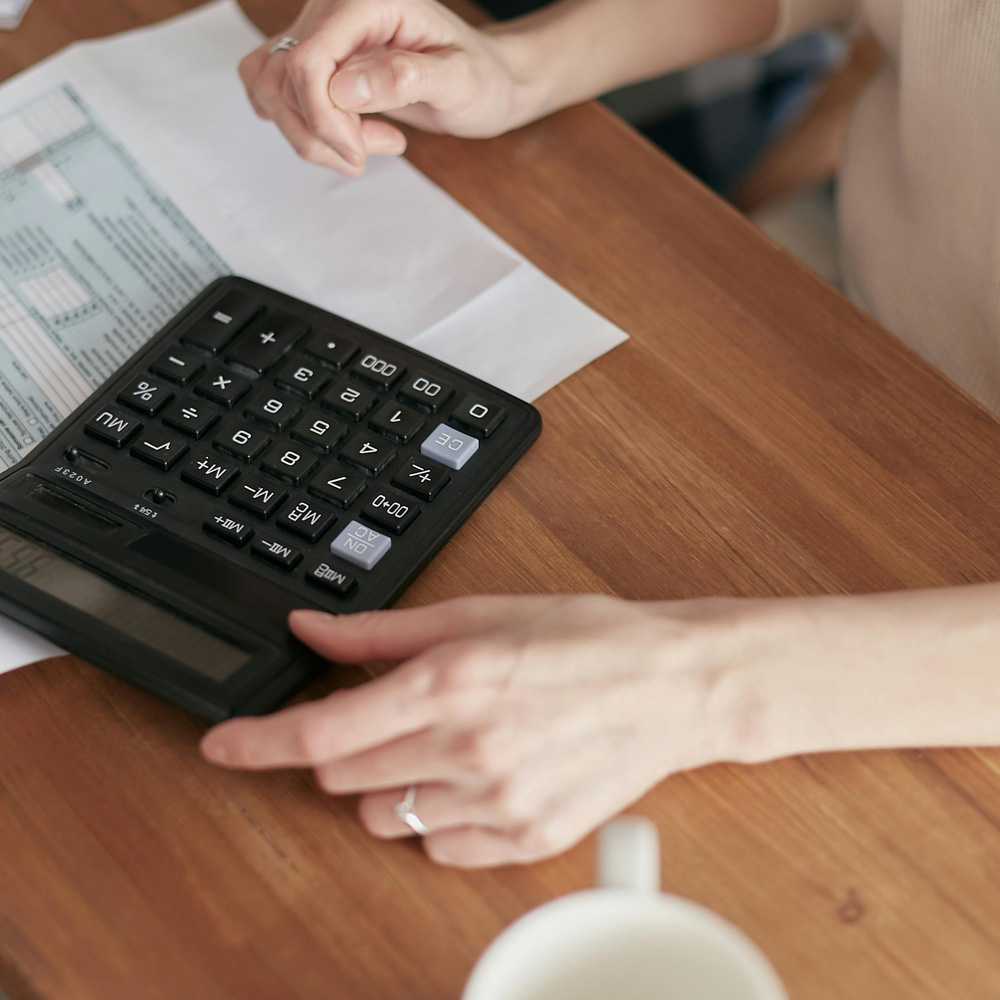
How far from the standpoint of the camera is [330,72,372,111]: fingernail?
A: 0.58 meters

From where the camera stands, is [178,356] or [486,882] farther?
[178,356]

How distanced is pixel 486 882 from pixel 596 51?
0.55 metres

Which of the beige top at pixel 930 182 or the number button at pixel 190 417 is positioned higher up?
the number button at pixel 190 417

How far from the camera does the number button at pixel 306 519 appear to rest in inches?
17.9

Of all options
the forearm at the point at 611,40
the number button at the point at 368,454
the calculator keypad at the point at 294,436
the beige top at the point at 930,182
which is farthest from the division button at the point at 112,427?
the beige top at the point at 930,182

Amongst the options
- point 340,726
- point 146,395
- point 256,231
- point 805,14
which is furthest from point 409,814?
point 805,14

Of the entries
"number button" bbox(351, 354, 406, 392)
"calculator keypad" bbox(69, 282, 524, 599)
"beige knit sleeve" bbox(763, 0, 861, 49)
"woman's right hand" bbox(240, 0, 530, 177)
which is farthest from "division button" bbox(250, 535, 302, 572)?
"beige knit sleeve" bbox(763, 0, 861, 49)

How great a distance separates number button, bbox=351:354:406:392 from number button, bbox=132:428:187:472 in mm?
94

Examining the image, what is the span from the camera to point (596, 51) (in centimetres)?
70

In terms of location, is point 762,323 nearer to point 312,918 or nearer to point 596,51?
point 596,51

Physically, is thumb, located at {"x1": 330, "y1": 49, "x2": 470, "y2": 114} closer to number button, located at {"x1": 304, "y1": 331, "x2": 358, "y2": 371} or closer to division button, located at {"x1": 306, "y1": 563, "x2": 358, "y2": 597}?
number button, located at {"x1": 304, "y1": 331, "x2": 358, "y2": 371}

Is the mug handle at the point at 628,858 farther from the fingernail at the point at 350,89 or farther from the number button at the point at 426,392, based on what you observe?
the fingernail at the point at 350,89

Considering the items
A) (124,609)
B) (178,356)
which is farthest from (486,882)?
(178,356)

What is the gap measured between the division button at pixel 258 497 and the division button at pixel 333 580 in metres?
0.04
